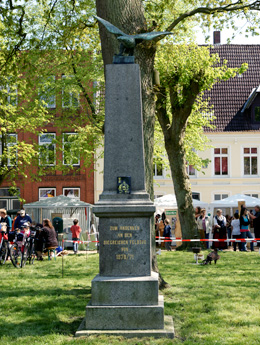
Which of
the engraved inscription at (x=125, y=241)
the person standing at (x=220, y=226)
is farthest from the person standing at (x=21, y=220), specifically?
the engraved inscription at (x=125, y=241)

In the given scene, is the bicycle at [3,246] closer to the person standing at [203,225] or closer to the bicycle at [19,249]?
the bicycle at [19,249]

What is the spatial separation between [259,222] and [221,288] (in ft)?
37.3

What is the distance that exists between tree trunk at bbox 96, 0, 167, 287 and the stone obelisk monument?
2.86 meters

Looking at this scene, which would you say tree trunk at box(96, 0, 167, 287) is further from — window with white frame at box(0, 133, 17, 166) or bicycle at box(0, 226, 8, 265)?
window with white frame at box(0, 133, 17, 166)

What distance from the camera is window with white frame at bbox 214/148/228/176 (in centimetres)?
3931

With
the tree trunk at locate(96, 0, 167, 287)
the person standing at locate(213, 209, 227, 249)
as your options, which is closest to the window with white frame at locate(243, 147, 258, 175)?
the person standing at locate(213, 209, 227, 249)

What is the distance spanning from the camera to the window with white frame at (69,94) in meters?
27.7

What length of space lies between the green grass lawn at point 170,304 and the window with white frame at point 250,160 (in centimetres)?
2375

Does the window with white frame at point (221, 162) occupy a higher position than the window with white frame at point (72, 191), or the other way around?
the window with white frame at point (221, 162)

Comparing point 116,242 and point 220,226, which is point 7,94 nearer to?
point 220,226

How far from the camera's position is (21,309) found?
32.0ft

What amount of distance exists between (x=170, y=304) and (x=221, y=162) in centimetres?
3021

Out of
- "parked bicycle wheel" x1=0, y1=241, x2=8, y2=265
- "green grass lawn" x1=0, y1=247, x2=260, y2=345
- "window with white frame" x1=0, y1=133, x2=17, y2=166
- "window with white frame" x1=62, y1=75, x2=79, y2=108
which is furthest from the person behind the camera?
"window with white frame" x1=0, y1=133, x2=17, y2=166

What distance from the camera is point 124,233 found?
8109mm
